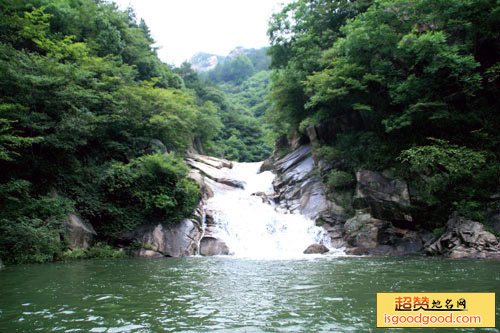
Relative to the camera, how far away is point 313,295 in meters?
5.68

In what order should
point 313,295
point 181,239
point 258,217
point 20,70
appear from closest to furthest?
point 313,295, point 20,70, point 181,239, point 258,217

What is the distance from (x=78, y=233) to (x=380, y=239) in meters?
12.8

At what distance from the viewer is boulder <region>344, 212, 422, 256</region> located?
13688 mm

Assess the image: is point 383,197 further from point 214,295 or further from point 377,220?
point 214,295

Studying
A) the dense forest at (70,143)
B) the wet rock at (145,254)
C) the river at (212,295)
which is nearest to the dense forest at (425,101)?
the river at (212,295)

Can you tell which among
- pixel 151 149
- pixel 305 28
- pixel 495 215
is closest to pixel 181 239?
pixel 151 149

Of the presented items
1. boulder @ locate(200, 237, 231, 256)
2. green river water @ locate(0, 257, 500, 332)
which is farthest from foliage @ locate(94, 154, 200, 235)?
green river water @ locate(0, 257, 500, 332)

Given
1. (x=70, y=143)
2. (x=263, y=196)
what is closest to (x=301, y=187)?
(x=263, y=196)

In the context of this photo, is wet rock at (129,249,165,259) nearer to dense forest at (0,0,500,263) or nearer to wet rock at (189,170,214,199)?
dense forest at (0,0,500,263)

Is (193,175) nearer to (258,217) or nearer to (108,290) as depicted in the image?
(258,217)

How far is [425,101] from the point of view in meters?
14.2

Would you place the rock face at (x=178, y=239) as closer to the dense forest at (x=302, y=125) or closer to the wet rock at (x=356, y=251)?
the dense forest at (x=302, y=125)

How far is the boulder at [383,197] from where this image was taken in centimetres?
1427

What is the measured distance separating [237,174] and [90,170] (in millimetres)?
13191
